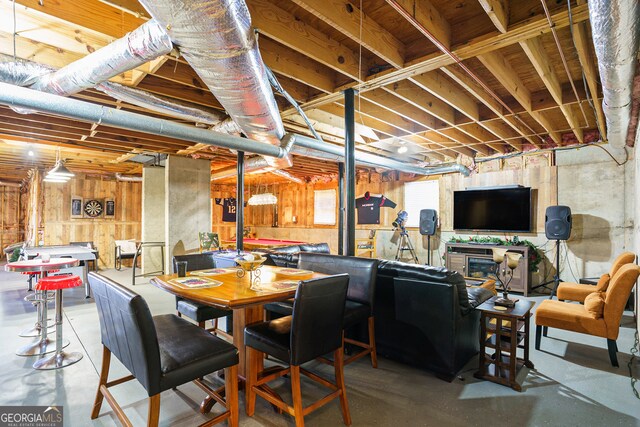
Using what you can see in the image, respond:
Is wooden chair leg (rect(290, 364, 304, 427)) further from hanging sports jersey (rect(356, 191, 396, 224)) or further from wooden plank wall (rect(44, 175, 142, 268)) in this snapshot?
wooden plank wall (rect(44, 175, 142, 268))

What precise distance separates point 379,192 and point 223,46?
7104 millimetres

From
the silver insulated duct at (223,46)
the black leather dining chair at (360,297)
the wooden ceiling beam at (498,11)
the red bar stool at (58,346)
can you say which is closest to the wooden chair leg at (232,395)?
the black leather dining chair at (360,297)

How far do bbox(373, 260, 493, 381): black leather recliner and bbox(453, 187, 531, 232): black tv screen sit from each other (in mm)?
3917

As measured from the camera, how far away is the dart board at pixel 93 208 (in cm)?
830

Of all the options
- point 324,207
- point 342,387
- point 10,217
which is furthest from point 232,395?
point 10,217

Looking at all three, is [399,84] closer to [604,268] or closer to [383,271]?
[383,271]

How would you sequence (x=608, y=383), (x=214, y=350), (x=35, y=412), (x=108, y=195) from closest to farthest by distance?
(x=214, y=350)
(x=35, y=412)
(x=608, y=383)
(x=108, y=195)

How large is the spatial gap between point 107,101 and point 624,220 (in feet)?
25.0

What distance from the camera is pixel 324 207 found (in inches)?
382

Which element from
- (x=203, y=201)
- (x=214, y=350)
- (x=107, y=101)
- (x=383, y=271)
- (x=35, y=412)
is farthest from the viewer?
(x=203, y=201)

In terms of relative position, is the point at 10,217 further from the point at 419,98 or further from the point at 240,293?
the point at 419,98

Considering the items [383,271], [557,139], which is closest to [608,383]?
[383,271]

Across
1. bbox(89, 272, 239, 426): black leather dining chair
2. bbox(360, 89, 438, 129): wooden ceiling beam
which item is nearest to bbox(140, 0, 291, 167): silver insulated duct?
bbox(89, 272, 239, 426): black leather dining chair

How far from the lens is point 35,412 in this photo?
82.8 inches
